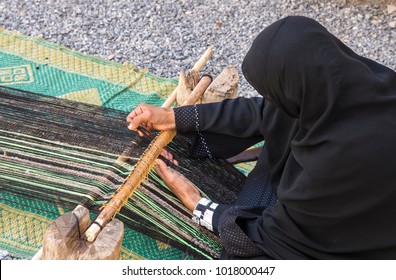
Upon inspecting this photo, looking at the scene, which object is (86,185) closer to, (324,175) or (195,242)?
(195,242)

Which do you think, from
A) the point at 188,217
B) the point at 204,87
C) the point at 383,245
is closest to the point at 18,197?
the point at 188,217

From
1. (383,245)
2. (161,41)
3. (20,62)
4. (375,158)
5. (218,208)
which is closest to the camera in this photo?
(375,158)

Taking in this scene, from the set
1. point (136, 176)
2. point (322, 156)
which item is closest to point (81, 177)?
point (136, 176)

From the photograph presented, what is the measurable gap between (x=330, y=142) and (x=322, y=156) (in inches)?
2.0

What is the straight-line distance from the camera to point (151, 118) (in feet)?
7.20

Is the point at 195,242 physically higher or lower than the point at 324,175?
lower

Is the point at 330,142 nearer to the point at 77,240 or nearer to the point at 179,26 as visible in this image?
the point at 77,240

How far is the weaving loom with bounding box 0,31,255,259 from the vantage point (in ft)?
6.88

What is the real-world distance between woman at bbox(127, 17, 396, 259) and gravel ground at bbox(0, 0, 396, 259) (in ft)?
5.11

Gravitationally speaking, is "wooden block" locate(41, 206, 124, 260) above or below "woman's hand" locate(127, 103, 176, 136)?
below

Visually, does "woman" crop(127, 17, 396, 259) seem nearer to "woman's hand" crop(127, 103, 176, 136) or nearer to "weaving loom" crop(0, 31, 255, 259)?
"weaving loom" crop(0, 31, 255, 259)

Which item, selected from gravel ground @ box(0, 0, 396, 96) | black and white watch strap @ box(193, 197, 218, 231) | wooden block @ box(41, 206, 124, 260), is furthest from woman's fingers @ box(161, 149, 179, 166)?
gravel ground @ box(0, 0, 396, 96)

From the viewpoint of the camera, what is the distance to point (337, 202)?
1720mm
